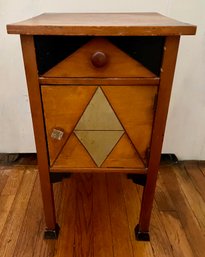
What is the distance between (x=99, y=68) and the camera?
64 centimetres

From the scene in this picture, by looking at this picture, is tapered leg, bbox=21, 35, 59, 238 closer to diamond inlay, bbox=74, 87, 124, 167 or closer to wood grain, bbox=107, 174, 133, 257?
diamond inlay, bbox=74, 87, 124, 167

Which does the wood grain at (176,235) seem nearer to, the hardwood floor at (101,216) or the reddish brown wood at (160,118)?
the hardwood floor at (101,216)

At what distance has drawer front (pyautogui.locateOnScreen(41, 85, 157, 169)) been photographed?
669 mm

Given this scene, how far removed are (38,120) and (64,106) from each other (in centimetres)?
9

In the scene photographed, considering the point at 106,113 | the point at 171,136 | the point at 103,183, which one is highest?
the point at 106,113

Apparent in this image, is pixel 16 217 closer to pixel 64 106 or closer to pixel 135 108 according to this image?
pixel 64 106

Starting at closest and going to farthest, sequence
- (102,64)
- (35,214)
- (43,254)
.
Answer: (102,64) → (43,254) → (35,214)

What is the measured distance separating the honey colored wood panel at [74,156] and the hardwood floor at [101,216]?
316mm

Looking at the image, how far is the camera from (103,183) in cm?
119

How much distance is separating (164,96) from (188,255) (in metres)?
0.57

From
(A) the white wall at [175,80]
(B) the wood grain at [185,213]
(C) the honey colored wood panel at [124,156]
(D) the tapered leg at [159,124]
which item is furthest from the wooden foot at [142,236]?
(A) the white wall at [175,80]

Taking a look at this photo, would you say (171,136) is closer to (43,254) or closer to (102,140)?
(102,140)

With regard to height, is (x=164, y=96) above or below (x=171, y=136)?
above

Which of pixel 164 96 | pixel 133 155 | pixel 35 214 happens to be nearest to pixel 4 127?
pixel 35 214
